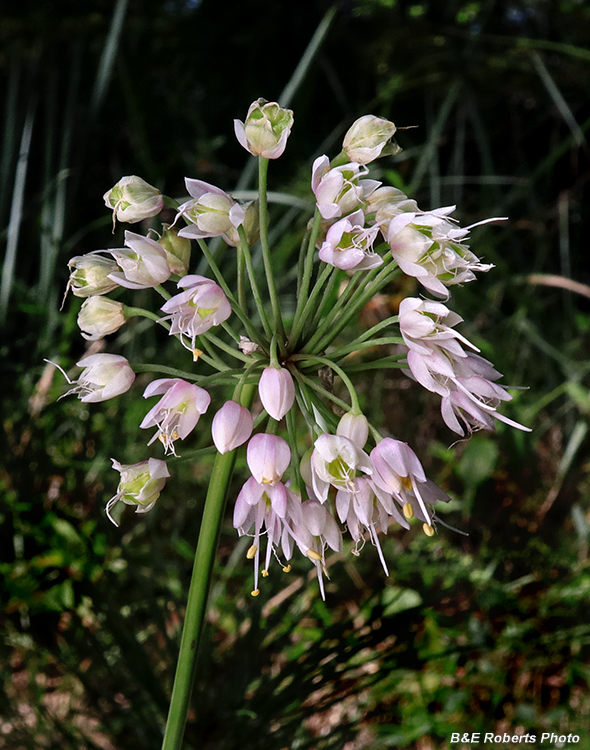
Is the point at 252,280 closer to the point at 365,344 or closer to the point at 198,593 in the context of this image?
the point at 365,344

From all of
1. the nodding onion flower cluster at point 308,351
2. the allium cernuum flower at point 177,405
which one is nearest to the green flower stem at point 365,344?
the nodding onion flower cluster at point 308,351

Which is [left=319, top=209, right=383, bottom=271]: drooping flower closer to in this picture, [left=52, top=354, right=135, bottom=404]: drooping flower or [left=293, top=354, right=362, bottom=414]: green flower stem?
[left=293, top=354, right=362, bottom=414]: green flower stem

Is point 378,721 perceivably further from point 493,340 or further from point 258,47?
point 258,47

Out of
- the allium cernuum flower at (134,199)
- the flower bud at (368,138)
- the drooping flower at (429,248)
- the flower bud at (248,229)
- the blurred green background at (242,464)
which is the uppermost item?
the allium cernuum flower at (134,199)

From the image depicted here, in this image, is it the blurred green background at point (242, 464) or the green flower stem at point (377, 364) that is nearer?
the green flower stem at point (377, 364)

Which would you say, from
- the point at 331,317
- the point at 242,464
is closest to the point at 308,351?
the point at 331,317

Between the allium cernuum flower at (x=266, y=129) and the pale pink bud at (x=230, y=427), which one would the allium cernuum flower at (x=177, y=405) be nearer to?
the pale pink bud at (x=230, y=427)

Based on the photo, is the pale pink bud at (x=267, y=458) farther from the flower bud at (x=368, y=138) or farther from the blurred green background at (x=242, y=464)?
the flower bud at (x=368, y=138)

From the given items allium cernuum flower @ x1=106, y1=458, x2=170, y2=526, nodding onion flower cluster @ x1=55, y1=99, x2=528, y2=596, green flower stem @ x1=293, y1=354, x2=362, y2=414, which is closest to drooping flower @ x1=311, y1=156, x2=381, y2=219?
nodding onion flower cluster @ x1=55, y1=99, x2=528, y2=596

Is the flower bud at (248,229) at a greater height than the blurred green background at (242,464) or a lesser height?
greater
